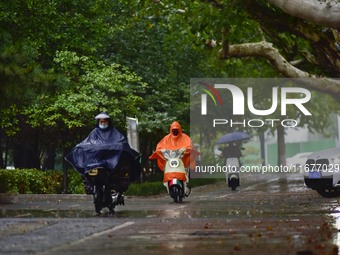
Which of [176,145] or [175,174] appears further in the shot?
[176,145]

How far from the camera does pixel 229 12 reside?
97.5ft

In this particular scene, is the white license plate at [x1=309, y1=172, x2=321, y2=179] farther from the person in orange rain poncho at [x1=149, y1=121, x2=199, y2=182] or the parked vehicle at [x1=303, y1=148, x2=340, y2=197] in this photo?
the person in orange rain poncho at [x1=149, y1=121, x2=199, y2=182]

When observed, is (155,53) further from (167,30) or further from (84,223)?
(84,223)

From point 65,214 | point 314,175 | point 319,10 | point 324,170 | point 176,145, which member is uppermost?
point 319,10

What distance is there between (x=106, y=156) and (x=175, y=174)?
562cm

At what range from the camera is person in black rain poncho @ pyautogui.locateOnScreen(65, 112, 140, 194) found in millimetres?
19453

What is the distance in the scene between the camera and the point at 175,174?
2497 centimetres

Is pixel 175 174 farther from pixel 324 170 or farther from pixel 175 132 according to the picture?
pixel 324 170

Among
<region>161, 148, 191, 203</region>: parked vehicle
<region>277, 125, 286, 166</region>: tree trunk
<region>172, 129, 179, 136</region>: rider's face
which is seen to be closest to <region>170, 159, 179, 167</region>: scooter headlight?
<region>161, 148, 191, 203</region>: parked vehicle

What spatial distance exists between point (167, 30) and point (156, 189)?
1050 centimetres

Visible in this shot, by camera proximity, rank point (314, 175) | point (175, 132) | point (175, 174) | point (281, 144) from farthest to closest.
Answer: point (281, 144), point (314, 175), point (175, 132), point (175, 174)

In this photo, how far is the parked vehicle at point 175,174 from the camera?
2495cm

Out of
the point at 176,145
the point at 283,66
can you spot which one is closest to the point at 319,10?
the point at 176,145

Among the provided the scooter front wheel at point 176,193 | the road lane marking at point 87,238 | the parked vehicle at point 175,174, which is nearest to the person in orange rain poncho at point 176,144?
the parked vehicle at point 175,174
